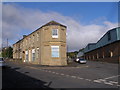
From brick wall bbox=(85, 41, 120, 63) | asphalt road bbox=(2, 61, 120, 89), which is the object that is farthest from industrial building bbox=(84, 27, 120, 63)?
asphalt road bbox=(2, 61, 120, 89)

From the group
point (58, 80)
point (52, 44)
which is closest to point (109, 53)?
point (52, 44)

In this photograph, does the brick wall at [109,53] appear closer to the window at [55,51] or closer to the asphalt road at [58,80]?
the window at [55,51]

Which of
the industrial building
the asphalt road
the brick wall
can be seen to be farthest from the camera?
the industrial building

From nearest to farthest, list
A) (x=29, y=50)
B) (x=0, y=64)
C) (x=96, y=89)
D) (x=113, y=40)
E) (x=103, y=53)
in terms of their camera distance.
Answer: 1. (x=96, y=89)
2. (x=0, y=64)
3. (x=29, y=50)
4. (x=113, y=40)
5. (x=103, y=53)

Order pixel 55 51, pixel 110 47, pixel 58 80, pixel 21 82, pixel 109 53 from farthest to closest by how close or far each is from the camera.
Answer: pixel 109 53 < pixel 110 47 < pixel 55 51 < pixel 58 80 < pixel 21 82

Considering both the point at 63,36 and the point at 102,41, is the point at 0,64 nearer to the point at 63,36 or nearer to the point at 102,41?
the point at 63,36

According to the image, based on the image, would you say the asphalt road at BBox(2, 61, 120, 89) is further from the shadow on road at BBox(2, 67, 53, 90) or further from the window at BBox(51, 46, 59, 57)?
the window at BBox(51, 46, 59, 57)

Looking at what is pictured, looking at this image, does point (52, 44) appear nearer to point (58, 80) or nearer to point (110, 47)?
point (58, 80)

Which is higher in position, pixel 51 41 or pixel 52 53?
pixel 51 41

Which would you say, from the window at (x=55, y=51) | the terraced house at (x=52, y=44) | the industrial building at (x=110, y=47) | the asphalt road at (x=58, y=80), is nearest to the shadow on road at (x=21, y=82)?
the asphalt road at (x=58, y=80)

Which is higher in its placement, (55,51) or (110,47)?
(110,47)

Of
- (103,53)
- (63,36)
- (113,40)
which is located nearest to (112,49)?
(113,40)

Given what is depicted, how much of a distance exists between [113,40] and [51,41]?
19806mm

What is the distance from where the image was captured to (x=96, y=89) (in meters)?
9.73
